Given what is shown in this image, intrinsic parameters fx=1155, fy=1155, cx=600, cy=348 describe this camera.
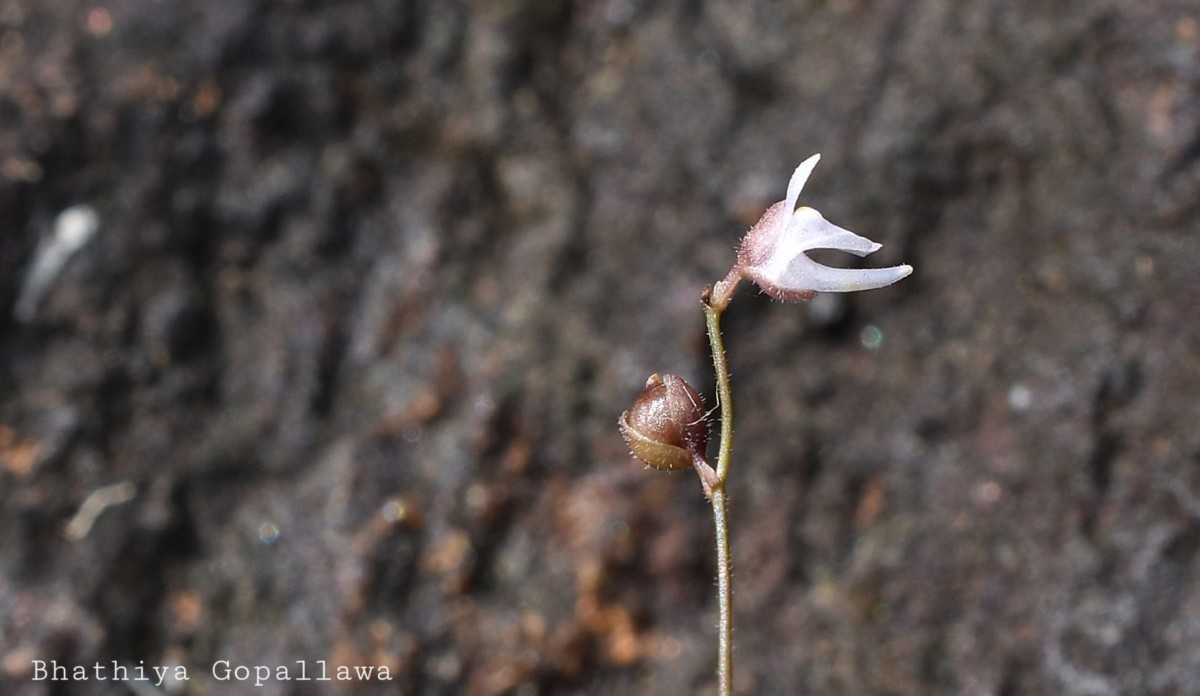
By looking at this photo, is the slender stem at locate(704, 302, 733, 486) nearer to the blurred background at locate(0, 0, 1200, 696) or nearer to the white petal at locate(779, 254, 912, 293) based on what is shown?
the white petal at locate(779, 254, 912, 293)

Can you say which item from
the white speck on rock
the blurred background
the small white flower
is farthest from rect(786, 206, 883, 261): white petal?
the white speck on rock

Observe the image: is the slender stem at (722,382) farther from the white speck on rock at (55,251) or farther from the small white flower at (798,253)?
the white speck on rock at (55,251)

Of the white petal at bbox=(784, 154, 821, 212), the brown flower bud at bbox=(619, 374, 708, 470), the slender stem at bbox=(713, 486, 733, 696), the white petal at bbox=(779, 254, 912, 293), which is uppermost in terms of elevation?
the white petal at bbox=(784, 154, 821, 212)

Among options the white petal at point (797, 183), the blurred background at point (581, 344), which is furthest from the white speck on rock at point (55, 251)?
the white petal at point (797, 183)

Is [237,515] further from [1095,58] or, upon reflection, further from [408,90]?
[1095,58]

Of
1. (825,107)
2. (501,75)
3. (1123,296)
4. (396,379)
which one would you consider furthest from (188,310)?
(1123,296)

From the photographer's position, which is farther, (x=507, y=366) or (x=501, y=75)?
(x=501, y=75)

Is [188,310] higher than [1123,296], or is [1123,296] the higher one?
[188,310]

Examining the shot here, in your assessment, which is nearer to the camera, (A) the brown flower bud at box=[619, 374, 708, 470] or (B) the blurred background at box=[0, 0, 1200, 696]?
(A) the brown flower bud at box=[619, 374, 708, 470]
